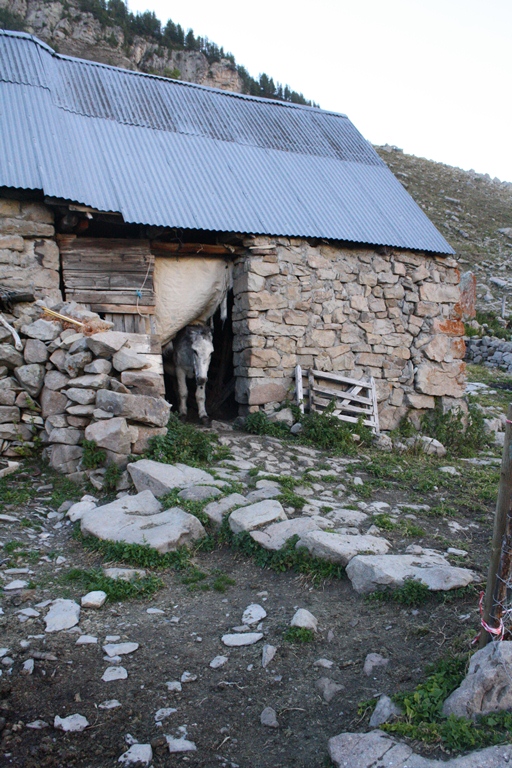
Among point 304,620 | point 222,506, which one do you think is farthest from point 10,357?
point 304,620

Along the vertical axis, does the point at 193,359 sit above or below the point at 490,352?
above

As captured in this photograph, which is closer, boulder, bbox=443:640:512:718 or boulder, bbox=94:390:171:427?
boulder, bbox=443:640:512:718

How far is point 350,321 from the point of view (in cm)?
989

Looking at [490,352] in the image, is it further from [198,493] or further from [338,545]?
[338,545]

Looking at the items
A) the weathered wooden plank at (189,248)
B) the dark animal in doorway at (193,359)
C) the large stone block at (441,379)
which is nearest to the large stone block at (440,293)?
the large stone block at (441,379)

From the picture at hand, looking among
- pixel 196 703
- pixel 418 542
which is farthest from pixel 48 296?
pixel 196 703

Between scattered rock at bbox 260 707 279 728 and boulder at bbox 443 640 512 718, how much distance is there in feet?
2.75

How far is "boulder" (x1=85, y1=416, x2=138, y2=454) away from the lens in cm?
626

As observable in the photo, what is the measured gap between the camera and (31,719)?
3006mm

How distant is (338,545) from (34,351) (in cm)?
417

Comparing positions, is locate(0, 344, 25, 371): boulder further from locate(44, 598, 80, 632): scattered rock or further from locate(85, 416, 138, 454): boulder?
locate(44, 598, 80, 632): scattered rock

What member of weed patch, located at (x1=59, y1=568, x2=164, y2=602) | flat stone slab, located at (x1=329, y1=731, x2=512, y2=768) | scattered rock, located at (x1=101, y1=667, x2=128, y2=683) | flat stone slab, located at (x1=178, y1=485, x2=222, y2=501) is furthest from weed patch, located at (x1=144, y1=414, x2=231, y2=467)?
flat stone slab, located at (x1=329, y1=731, x2=512, y2=768)

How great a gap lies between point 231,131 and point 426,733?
10156mm

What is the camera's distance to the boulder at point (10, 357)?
6.70 m
